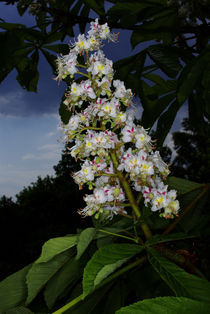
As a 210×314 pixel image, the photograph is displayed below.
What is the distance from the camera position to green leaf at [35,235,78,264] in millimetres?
1358

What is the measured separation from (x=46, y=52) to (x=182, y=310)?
293 cm

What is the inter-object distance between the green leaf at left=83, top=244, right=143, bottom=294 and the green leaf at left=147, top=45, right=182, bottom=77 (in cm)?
156

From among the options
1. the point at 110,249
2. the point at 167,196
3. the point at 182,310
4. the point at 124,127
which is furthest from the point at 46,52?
the point at 182,310

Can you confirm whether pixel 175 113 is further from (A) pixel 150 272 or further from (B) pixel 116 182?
(A) pixel 150 272

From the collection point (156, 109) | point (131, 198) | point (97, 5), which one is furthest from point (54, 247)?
point (97, 5)

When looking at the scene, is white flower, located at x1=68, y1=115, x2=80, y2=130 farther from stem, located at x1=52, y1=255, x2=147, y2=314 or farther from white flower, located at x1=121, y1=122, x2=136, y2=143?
stem, located at x1=52, y1=255, x2=147, y2=314

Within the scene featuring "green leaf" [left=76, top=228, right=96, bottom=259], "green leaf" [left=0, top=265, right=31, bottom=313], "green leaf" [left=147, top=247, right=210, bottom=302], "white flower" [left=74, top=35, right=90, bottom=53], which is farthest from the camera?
"white flower" [left=74, top=35, right=90, bottom=53]

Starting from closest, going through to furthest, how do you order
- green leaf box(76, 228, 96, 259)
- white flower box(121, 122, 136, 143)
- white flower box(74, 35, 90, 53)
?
green leaf box(76, 228, 96, 259), white flower box(121, 122, 136, 143), white flower box(74, 35, 90, 53)

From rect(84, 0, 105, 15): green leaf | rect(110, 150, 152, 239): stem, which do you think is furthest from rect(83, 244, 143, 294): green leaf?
rect(84, 0, 105, 15): green leaf

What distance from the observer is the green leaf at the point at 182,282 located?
105 cm

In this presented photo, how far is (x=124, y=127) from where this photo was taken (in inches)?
61.8

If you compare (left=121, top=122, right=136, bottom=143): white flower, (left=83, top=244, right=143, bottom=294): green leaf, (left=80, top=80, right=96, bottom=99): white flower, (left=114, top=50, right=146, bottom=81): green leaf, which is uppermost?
(left=114, top=50, right=146, bottom=81): green leaf

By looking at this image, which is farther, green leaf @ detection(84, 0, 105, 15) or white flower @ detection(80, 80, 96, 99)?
green leaf @ detection(84, 0, 105, 15)

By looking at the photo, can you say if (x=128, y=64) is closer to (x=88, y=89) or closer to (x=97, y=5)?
(x=97, y=5)
